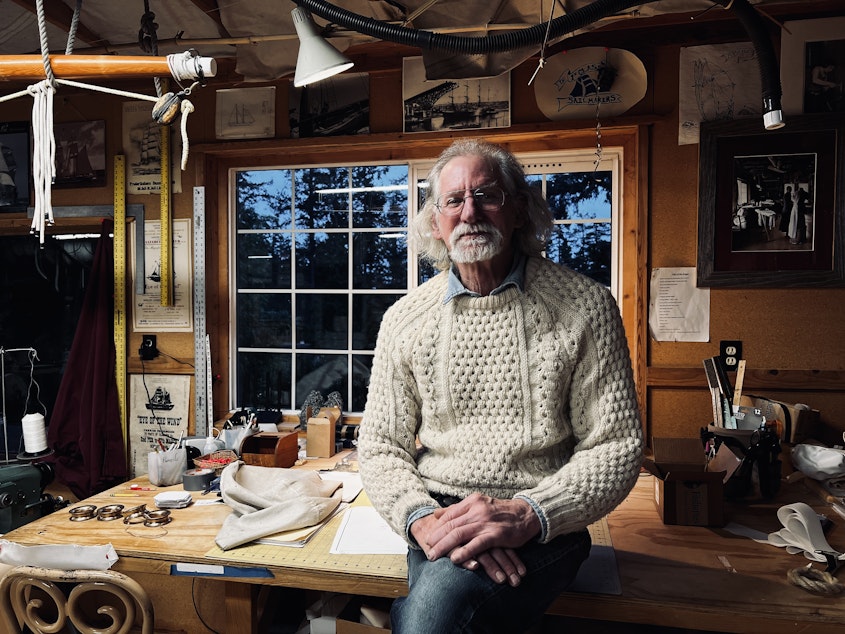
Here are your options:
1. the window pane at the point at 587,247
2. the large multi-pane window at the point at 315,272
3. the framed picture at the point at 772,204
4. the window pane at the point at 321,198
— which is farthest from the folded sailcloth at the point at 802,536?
the window pane at the point at 321,198

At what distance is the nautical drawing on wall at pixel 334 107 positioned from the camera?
3.27 metres

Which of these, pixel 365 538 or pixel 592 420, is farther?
pixel 365 538

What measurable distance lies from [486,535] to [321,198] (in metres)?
2.43

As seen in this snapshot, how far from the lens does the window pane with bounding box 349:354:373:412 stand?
135 inches

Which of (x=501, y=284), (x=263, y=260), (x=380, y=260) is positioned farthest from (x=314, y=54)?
(x=263, y=260)

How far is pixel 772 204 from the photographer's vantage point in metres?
2.88

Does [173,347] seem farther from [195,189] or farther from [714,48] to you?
[714,48]

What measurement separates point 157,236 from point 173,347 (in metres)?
0.62

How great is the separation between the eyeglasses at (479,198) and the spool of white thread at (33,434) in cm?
238

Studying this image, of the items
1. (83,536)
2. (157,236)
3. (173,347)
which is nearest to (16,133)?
(157,236)

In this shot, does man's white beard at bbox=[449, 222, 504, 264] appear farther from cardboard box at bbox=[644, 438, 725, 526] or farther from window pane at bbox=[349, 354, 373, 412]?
window pane at bbox=[349, 354, 373, 412]

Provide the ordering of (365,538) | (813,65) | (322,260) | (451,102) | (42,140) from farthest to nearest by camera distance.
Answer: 1. (322,260)
2. (451,102)
3. (813,65)
4. (365,538)
5. (42,140)

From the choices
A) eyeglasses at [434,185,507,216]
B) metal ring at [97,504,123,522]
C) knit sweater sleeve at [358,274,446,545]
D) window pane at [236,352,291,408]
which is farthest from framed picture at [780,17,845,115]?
metal ring at [97,504,123,522]

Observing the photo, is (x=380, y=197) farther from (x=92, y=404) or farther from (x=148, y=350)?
(x=92, y=404)
